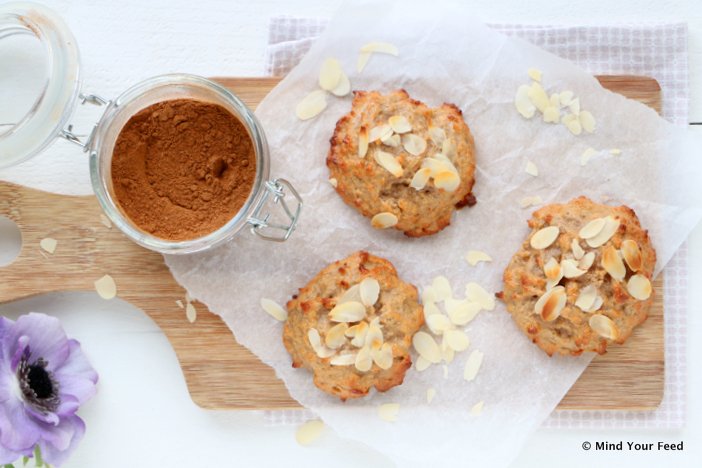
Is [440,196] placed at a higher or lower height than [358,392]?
higher

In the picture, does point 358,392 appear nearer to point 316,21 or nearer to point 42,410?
point 42,410

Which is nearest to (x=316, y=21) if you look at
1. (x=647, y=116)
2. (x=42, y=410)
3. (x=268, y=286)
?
(x=268, y=286)

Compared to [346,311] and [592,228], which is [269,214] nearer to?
[346,311]

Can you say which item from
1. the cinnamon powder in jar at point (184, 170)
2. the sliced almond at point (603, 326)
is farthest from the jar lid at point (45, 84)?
the sliced almond at point (603, 326)

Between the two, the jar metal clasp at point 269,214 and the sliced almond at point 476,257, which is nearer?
the jar metal clasp at point 269,214

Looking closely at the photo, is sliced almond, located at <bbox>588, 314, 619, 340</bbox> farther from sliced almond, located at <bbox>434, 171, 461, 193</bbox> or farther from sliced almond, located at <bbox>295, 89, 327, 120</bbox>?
sliced almond, located at <bbox>295, 89, 327, 120</bbox>

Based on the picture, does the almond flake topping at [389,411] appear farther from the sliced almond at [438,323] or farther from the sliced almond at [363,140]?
the sliced almond at [363,140]

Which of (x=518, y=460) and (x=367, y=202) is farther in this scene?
(x=518, y=460)
